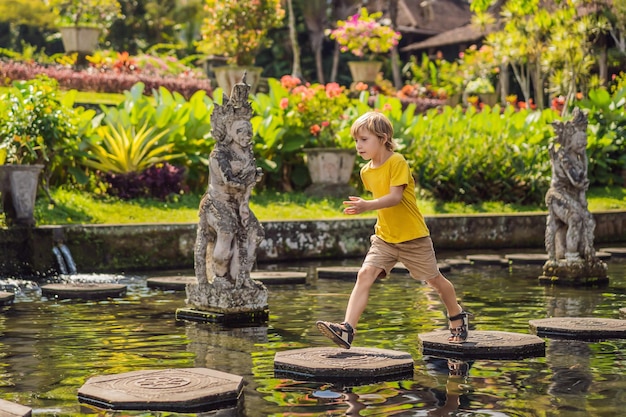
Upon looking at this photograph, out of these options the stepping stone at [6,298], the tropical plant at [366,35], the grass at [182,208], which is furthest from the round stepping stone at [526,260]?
the tropical plant at [366,35]

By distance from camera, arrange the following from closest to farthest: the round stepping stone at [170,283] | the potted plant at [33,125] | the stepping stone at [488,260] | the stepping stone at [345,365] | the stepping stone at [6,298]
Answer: the stepping stone at [345,365], the stepping stone at [6,298], the round stepping stone at [170,283], the stepping stone at [488,260], the potted plant at [33,125]

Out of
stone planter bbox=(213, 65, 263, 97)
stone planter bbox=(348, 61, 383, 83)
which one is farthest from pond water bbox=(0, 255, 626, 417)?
stone planter bbox=(348, 61, 383, 83)

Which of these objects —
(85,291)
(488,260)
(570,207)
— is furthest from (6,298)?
(488,260)

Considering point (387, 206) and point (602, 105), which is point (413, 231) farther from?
point (602, 105)

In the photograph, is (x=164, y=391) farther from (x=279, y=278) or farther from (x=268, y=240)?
(x=268, y=240)

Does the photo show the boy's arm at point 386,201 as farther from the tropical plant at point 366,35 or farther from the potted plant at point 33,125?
the tropical plant at point 366,35

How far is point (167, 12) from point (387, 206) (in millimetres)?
41442

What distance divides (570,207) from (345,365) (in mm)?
5352

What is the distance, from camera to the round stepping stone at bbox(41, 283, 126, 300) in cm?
1009

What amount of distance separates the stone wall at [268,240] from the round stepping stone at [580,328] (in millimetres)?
6170

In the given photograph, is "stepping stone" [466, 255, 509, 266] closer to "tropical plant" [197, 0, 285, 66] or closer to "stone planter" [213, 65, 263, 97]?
"stone planter" [213, 65, 263, 97]

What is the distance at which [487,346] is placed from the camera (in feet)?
22.4

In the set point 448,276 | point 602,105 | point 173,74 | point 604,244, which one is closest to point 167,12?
point 173,74

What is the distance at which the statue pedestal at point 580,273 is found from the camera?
11.1 m
